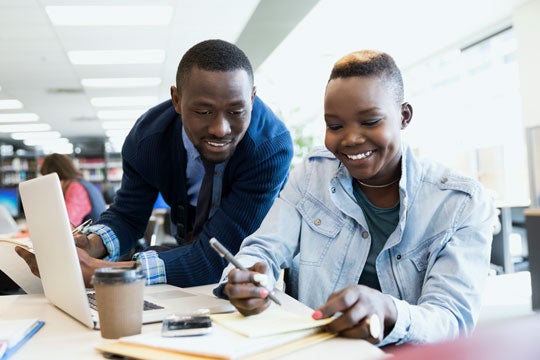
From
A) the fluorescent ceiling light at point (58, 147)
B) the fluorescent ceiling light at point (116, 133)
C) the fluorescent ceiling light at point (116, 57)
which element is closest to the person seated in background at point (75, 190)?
the fluorescent ceiling light at point (116, 57)

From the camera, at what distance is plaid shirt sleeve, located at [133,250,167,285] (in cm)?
147

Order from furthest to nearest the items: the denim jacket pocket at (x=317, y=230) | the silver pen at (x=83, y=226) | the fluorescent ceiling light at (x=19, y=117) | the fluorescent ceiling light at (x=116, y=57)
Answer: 1. the fluorescent ceiling light at (x=19, y=117)
2. the fluorescent ceiling light at (x=116, y=57)
3. the silver pen at (x=83, y=226)
4. the denim jacket pocket at (x=317, y=230)

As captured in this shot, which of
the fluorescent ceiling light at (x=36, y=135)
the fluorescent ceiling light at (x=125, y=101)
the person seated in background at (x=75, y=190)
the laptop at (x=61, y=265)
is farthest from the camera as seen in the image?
the fluorescent ceiling light at (x=36, y=135)

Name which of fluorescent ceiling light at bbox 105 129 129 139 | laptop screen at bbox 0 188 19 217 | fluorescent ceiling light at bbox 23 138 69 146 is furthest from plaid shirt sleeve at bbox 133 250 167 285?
fluorescent ceiling light at bbox 23 138 69 146

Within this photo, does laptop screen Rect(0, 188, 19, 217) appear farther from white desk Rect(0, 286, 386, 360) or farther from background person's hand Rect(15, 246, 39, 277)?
white desk Rect(0, 286, 386, 360)

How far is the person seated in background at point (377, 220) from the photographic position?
1.10 meters

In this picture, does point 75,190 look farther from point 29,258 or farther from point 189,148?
point 29,258

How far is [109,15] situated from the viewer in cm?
534

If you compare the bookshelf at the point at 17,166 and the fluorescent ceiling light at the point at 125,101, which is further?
the bookshelf at the point at 17,166

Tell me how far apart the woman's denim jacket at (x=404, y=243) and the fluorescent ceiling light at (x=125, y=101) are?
28.0 ft

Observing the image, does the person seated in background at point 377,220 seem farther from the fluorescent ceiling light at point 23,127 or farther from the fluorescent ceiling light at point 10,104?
the fluorescent ceiling light at point 23,127

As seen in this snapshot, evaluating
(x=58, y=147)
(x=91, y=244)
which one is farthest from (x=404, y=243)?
(x=58, y=147)

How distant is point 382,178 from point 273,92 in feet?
30.2

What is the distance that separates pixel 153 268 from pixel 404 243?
25.6 inches
